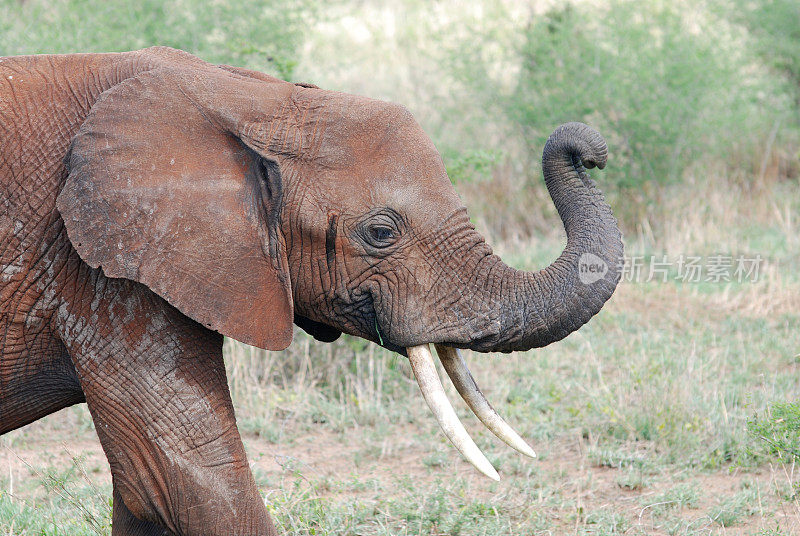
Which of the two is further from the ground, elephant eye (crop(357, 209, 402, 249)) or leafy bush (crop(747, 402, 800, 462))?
elephant eye (crop(357, 209, 402, 249))

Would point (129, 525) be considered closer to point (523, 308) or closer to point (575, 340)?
point (523, 308)

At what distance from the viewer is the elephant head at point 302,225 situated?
3137 mm

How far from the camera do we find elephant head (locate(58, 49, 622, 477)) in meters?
3.14

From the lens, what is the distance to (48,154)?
10.5 ft

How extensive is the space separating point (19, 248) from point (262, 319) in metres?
0.77

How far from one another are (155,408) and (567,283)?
138cm

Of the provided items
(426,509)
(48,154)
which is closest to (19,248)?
(48,154)

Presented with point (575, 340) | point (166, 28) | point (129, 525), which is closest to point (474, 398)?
point (129, 525)

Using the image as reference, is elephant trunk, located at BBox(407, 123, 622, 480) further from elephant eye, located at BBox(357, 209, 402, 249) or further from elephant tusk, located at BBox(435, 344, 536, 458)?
elephant eye, located at BBox(357, 209, 402, 249)

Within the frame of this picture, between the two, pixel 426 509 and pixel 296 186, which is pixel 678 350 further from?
pixel 296 186

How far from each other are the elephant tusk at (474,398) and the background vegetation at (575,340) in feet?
3.82

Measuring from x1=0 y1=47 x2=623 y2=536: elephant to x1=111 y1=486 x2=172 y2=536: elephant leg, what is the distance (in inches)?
14.2

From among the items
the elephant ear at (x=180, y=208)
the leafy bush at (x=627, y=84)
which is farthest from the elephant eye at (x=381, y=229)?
the leafy bush at (x=627, y=84)

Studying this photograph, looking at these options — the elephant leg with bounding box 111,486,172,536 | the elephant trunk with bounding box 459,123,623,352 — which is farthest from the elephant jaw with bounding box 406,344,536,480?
the elephant leg with bounding box 111,486,172,536
